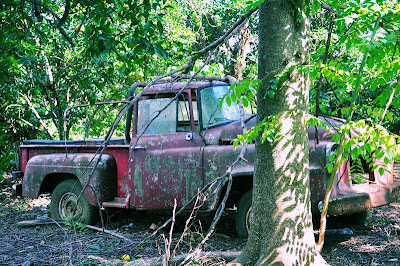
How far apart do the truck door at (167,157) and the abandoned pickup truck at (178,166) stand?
0.04 feet

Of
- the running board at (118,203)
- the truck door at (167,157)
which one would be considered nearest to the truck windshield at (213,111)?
the truck door at (167,157)

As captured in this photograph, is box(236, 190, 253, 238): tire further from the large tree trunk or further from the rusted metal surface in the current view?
the large tree trunk

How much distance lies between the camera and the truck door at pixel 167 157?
5422mm

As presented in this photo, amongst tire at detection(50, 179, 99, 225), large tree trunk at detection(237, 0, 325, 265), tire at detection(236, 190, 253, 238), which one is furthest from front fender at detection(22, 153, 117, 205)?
large tree trunk at detection(237, 0, 325, 265)

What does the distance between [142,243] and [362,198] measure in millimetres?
2663

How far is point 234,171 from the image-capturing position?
199 inches

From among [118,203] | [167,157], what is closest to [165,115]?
[167,157]

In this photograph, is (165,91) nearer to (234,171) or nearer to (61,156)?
(234,171)

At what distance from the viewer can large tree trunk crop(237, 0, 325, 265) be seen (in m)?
3.52

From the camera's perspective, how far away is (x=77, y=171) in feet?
20.6

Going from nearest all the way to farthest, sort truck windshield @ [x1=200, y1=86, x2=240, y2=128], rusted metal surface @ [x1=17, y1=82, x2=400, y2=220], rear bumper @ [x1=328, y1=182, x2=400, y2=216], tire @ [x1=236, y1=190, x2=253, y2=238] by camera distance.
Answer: rear bumper @ [x1=328, y1=182, x2=400, y2=216]
rusted metal surface @ [x1=17, y1=82, x2=400, y2=220]
tire @ [x1=236, y1=190, x2=253, y2=238]
truck windshield @ [x1=200, y1=86, x2=240, y2=128]

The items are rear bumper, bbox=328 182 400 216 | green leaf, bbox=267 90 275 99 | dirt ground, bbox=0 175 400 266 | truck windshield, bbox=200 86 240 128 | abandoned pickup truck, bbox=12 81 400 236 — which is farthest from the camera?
truck windshield, bbox=200 86 240 128

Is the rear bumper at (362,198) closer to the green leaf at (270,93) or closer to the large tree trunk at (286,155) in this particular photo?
the large tree trunk at (286,155)

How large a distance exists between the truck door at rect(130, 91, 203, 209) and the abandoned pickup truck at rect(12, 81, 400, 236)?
1 cm
